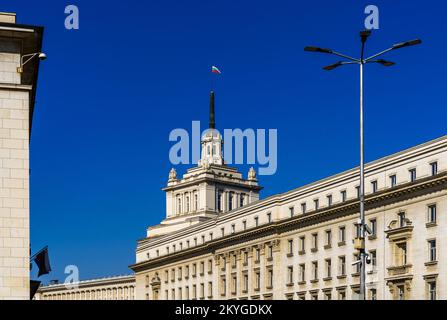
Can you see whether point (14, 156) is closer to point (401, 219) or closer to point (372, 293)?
point (401, 219)

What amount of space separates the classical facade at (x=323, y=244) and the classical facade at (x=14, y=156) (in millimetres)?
26148

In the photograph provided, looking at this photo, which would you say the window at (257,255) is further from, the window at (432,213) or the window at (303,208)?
the window at (432,213)

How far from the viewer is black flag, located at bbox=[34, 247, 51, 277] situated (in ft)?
126

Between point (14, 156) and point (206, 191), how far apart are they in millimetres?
137561

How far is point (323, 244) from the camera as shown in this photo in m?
98.5

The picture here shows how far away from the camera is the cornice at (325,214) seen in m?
80.3

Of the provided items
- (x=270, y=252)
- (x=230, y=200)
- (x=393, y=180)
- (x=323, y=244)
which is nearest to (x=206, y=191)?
(x=230, y=200)

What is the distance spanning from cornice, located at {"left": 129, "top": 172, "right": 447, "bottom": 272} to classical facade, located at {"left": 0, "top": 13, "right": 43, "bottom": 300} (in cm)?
4883

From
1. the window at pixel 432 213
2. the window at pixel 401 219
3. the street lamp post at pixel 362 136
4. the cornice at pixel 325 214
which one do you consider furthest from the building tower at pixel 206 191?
the street lamp post at pixel 362 136
